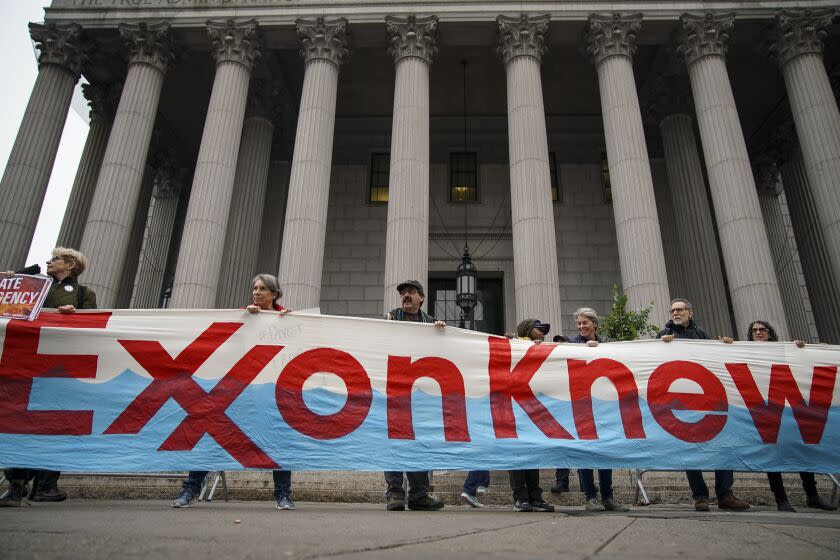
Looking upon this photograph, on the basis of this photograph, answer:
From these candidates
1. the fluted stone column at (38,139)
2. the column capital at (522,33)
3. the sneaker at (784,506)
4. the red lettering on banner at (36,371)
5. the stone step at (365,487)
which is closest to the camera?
the red lettering on banner at (36,371)

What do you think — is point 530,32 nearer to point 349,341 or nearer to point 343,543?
point 349,341

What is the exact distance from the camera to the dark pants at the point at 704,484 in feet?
19.9

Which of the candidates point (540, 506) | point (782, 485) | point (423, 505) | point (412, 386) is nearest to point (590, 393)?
point (540, 506)

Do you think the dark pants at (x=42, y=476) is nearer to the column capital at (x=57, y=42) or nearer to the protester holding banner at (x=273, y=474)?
the protester holding banner at (x=273, y=474)

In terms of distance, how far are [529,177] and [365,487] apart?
9.63 meters

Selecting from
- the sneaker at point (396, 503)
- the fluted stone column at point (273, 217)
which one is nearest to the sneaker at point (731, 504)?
the sneaker at point (396, 503)

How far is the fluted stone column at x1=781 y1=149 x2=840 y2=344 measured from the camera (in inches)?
754

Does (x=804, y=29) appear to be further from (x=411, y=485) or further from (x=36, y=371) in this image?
(x=36, y=371)

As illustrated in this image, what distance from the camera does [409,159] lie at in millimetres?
15227

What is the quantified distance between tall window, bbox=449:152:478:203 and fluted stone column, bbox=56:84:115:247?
43.0ft

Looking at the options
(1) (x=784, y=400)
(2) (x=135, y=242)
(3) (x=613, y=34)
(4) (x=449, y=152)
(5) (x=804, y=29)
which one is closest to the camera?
(1) (x=784, y=400)

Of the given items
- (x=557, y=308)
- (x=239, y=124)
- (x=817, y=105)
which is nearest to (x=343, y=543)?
(x=557, y=308)

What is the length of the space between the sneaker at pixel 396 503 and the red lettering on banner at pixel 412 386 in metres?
0.63

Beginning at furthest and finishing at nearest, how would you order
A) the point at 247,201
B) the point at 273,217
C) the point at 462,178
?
the point at 462,178 < the point at 273,217 < the point at 247,201
